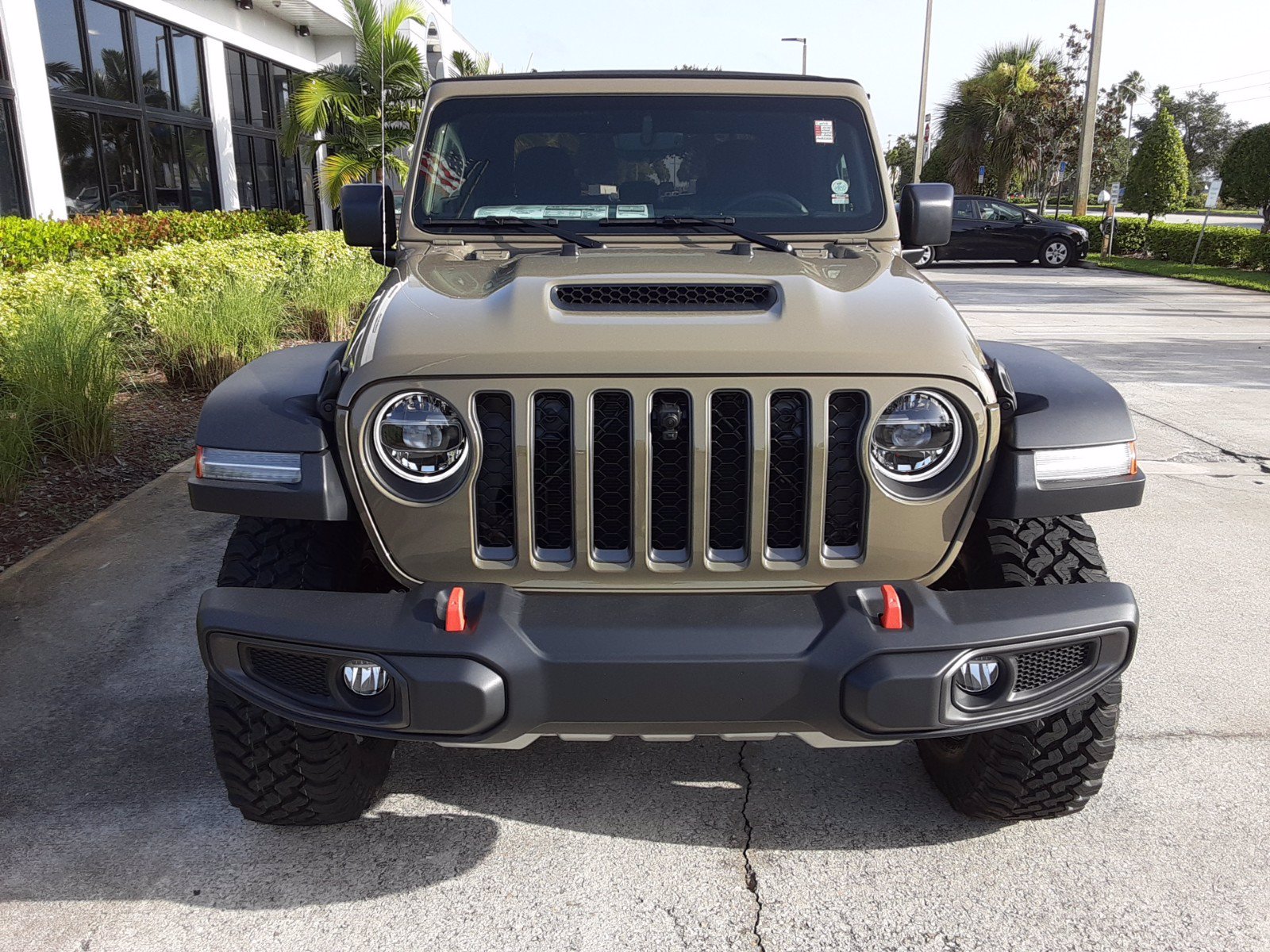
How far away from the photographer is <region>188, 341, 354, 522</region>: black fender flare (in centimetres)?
218

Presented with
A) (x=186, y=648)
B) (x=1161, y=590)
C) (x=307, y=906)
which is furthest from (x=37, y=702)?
(x=1161, y=590)

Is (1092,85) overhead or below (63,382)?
overhead

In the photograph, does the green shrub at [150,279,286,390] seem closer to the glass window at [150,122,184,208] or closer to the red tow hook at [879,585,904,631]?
the red tow hook at [879,585,904,631]

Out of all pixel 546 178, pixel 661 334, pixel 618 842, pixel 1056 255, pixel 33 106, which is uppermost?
pixel 33 106

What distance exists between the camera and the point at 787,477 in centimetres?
215

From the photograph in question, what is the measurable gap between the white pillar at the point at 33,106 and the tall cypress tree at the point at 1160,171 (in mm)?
21322

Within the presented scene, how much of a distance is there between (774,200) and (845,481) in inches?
59.5

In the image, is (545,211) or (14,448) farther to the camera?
(14,448)

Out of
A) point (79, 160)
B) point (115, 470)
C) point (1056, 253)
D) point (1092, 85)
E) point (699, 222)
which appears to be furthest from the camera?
point (1092, 85)

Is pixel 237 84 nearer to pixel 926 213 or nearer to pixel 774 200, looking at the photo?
pixel 774 200

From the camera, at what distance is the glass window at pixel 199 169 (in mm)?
15859

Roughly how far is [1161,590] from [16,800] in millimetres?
4132

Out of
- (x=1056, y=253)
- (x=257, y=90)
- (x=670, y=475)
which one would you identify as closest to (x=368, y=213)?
(x=670, y=475)

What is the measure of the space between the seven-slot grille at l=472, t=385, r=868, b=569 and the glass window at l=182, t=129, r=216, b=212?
15699 millimetres
